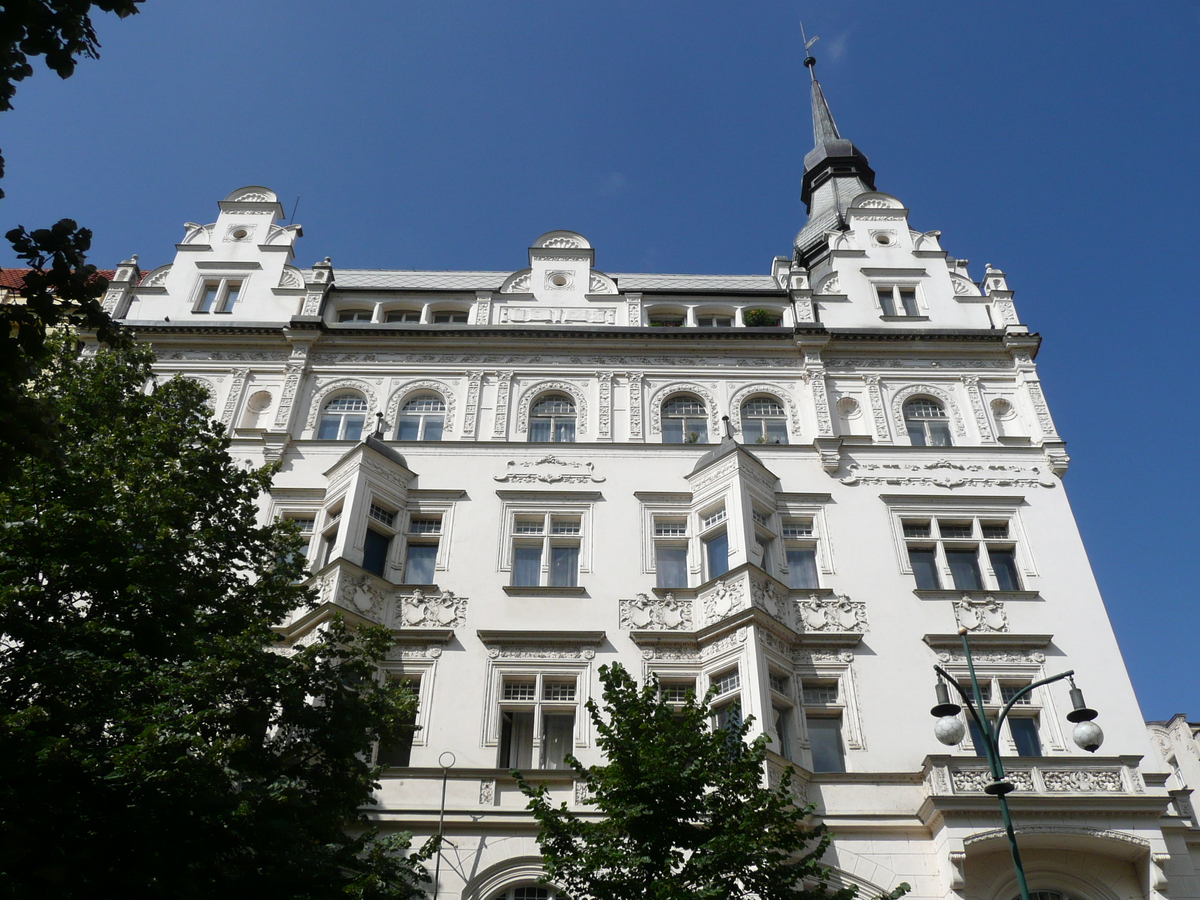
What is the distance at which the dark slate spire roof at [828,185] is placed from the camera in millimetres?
35031

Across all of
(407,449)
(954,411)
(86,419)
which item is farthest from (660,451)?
(86,419)

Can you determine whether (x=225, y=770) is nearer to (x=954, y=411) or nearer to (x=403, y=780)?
(x=403, y=780)

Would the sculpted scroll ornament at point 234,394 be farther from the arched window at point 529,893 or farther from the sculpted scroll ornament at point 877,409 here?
the sculpted scroll ornament at point 877,409

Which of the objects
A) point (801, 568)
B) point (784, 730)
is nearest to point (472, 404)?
point (801, 568)

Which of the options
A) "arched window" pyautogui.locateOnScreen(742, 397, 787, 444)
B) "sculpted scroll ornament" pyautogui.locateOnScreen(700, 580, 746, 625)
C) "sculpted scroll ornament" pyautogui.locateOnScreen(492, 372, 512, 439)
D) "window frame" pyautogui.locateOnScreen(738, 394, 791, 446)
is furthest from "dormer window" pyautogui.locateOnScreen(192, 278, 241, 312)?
"sculpted scroll ornament" pyautogui.locateOnScreen(700, 580, 746, 625)

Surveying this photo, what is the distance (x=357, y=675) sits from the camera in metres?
16.6

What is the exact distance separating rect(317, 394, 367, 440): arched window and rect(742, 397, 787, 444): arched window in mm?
10272

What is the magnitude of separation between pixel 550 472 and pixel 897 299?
1186cm

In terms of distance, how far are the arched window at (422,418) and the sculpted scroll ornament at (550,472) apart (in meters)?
2.47

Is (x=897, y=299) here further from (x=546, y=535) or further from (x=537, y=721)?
(x=537, y=721)

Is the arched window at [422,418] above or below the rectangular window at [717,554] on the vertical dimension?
above

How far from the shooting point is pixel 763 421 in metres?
27.0

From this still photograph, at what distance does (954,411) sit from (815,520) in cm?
573

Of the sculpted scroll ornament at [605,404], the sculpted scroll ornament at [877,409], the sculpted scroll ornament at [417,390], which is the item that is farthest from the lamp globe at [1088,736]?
the sculpted scroll ornament at [417,390]
